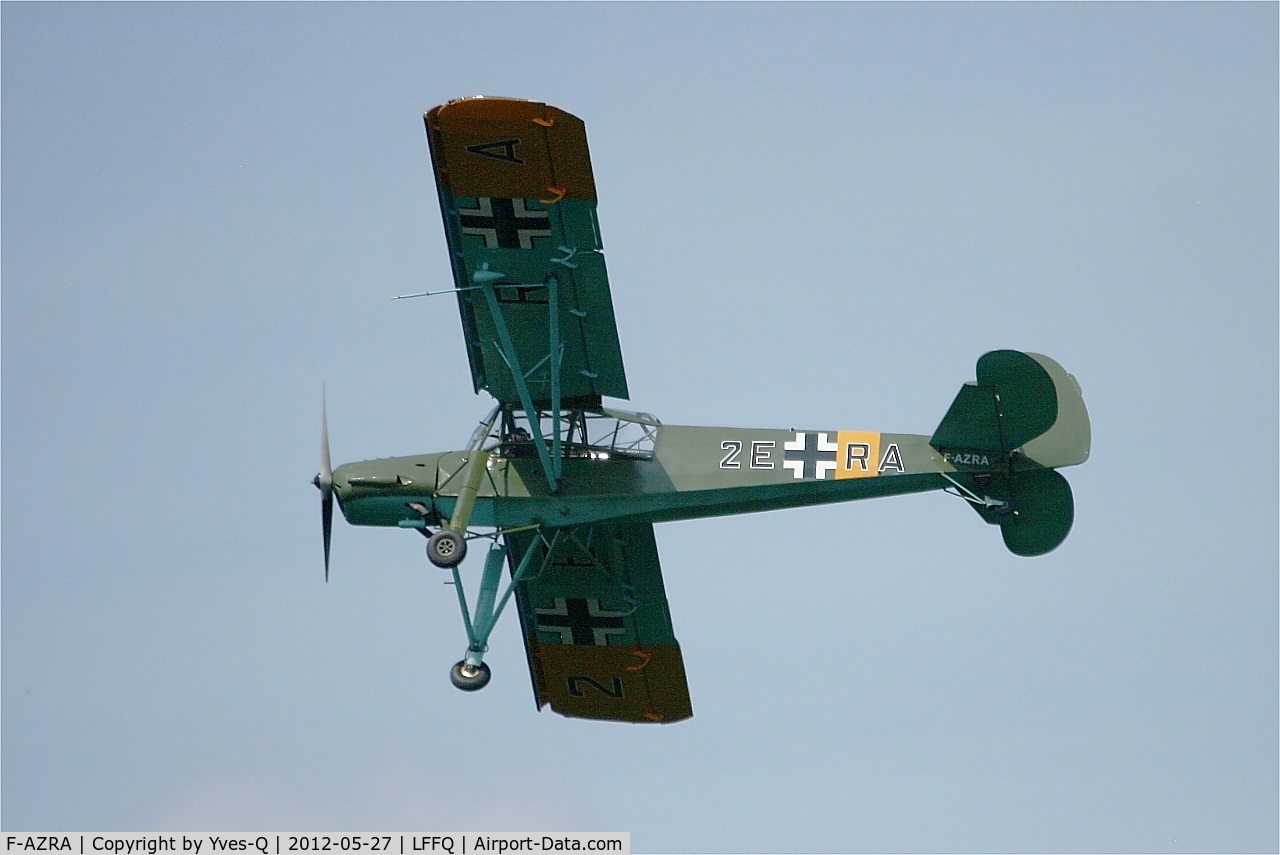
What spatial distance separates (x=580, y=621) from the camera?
21.4 m

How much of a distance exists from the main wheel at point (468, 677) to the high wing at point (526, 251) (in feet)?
7.80

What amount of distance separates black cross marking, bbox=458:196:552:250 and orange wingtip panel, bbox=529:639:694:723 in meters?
5.15

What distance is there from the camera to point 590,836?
62.2 ft

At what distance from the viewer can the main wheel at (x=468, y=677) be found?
62.6ft

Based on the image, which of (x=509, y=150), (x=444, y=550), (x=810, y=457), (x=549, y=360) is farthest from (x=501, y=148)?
(x=810, y=457)

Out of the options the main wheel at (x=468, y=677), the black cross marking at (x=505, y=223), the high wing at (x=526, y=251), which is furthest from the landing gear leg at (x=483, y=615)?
the black cross marking at (x=505, y=223)

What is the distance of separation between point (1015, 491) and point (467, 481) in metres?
4.76

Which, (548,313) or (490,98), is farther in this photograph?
(548,313)

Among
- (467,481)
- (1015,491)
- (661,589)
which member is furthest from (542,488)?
(1015,491)

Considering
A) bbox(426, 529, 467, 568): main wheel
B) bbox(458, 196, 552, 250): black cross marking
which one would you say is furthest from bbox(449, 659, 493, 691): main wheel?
bbox(458, 196, 552, 250): black cross marking

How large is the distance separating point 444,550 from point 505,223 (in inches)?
111

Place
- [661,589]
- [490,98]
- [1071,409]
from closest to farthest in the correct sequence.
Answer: [490,98] < [1071,409] < [661,589]

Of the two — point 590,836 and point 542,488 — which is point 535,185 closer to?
point 542,488

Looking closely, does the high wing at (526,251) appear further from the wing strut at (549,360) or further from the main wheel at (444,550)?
the main wheel at (444,550)
